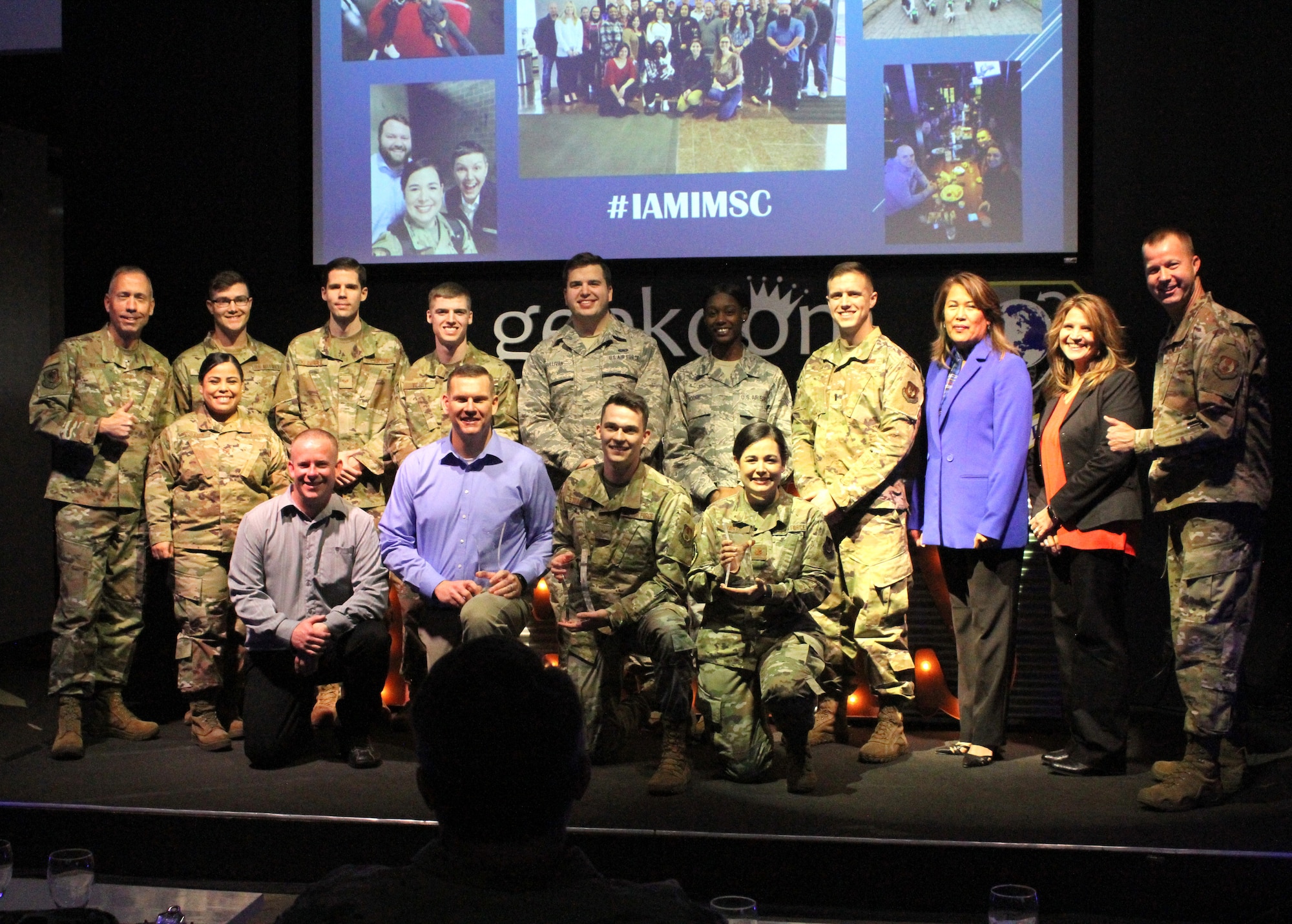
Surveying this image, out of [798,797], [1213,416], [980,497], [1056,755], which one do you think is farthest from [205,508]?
[1213,416]

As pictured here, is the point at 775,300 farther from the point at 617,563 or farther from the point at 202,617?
the point at 202,617

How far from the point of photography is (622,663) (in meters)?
4.48

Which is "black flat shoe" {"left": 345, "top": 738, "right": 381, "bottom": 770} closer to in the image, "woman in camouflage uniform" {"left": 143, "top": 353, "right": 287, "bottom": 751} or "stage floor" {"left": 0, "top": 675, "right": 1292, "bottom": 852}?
"stage floor" {"left": 0, "top": 675, "right": 1292, "bottom": 852}

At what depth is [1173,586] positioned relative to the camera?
4.05m

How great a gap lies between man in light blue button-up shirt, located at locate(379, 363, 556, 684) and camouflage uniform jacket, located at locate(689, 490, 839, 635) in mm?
646

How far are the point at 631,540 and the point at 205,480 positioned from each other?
177 cm

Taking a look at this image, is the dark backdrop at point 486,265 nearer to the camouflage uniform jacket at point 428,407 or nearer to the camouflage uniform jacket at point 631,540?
the camouflage uniform jacket at point 428,407

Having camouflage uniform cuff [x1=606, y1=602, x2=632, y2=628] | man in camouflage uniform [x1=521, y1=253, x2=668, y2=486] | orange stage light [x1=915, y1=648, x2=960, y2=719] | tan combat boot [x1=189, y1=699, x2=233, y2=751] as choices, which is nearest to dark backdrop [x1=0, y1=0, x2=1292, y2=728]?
man in camouflage uniform [x1=521, y1=253, x2=668, y2=486]

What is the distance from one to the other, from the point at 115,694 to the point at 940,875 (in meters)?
3.32

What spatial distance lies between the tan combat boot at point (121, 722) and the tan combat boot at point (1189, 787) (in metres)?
3.64

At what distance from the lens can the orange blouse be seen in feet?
13.6

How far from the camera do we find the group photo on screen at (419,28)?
5.88 meters

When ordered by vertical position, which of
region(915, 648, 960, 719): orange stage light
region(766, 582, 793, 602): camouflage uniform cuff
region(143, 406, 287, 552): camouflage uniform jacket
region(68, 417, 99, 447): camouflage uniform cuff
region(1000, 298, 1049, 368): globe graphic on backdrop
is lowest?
region(915, 648, 960, 719): orange stage light

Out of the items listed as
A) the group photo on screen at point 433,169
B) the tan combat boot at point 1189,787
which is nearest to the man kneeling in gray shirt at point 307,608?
the group photo on screen at point 433,169
